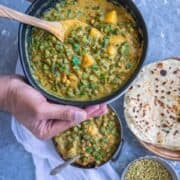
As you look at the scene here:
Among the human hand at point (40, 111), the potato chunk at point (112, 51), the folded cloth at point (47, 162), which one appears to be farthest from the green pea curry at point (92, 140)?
the potato chunk at point (112, 51)

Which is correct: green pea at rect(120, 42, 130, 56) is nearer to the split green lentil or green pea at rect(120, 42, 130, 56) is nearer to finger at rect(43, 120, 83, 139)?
finger at rect(43, 120, 83, 139)

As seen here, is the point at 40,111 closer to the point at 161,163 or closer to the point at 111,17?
the point at 111,17

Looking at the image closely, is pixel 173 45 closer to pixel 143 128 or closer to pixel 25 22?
pixel 143 128

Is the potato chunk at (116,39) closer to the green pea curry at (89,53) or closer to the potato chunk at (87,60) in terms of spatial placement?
the green pea curry at (89,53)

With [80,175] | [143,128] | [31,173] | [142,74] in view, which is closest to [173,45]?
[142,74]

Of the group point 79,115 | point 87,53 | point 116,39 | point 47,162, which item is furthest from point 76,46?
point 47,162

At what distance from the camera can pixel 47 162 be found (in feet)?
7.29

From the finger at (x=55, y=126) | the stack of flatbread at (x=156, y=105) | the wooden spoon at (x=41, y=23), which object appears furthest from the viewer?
the stack of flatbread at (x=156, y=105)

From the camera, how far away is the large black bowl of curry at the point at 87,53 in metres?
1.76

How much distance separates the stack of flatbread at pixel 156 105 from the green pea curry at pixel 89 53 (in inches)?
13.6

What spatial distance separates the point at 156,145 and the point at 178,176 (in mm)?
198

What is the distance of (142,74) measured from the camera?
2.13 m

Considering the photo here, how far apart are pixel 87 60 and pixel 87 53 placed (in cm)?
3

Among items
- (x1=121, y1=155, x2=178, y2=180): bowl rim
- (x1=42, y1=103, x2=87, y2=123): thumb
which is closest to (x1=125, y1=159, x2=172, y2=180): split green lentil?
(x1=121, y1=155, x2=178, y2=180): bowl rim
